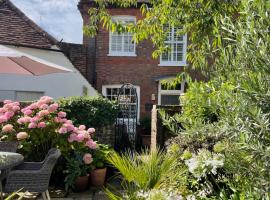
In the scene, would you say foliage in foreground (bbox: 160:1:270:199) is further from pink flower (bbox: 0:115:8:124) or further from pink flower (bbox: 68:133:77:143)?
pink flower (bbox: 0:115:8:124)

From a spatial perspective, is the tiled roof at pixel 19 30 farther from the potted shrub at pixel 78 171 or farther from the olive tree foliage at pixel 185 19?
the olive tree foliage at pixel 185 19

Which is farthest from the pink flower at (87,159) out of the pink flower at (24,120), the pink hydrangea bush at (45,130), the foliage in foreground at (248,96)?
the foliage in foreground at (248,96)

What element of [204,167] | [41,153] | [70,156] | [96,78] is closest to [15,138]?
[41,153]

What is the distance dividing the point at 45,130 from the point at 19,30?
910cm

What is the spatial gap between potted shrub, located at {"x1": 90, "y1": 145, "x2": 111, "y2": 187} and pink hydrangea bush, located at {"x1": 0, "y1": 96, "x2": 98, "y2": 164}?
322mm

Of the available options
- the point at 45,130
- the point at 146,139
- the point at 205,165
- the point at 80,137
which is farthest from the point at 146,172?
the point at 146,139

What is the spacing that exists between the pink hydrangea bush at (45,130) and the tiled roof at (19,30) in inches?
291

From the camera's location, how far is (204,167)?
13.9 feet

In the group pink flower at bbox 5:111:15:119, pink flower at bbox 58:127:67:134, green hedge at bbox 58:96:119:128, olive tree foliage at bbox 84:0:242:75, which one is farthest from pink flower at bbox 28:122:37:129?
green hedge at bbox 58:96:119:128

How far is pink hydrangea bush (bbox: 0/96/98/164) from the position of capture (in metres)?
6.80

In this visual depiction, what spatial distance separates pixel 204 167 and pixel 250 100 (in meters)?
2.20

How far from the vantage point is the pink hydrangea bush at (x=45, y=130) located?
680 cm

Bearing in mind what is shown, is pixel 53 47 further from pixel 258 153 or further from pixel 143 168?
pixel 258 153

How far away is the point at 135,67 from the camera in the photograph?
52.6ft
